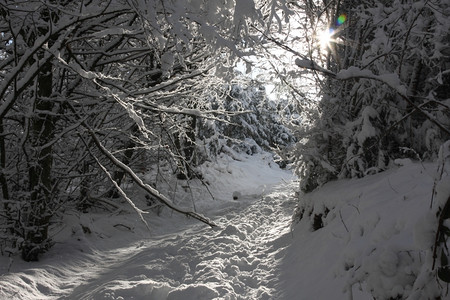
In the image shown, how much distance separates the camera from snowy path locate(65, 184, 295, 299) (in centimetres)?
361

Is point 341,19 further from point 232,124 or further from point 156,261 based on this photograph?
point 156,261

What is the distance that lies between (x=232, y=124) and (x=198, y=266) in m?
1.96

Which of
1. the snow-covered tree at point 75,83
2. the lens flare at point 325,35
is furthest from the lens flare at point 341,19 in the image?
the snow-covered tree at point 75,83

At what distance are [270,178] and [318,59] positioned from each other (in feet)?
39.7

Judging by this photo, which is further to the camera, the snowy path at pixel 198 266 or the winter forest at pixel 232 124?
the snowy path at pixel 198 266

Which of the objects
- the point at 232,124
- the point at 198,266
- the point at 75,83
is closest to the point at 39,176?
the point at 75,83

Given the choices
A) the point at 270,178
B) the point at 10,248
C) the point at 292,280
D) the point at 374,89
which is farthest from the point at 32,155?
the point at 270,178

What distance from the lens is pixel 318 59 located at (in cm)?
620

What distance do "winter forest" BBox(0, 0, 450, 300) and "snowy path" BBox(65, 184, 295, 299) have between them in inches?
1.0

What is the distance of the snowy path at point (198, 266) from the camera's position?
11.8 feet

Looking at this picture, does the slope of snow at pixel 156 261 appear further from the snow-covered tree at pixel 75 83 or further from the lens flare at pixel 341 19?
the lens flare at pixel 341 19

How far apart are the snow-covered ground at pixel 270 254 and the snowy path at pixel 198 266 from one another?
0.02 m

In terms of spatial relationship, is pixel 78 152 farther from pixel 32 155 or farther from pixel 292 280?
pixel 292 280

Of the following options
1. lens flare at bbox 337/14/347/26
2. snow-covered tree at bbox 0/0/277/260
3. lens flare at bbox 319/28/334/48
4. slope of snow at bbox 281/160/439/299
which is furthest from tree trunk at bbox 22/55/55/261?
lens flare at bbox 337/14/347/26
